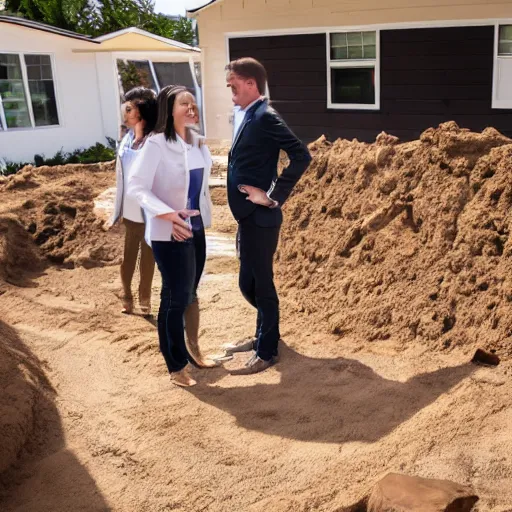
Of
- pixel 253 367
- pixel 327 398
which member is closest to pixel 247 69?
pixel 253 367

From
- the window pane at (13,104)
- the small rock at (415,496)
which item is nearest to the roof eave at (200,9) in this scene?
the window pane at (13,104)

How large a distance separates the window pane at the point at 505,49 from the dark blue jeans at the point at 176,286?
23.8 ft

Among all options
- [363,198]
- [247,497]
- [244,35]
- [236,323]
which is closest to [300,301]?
[236,323]

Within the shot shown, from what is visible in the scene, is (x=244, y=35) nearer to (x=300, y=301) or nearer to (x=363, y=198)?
(x=363, y=198)

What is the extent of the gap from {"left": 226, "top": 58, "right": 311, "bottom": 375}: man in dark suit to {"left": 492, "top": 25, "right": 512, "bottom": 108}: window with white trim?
6.63m

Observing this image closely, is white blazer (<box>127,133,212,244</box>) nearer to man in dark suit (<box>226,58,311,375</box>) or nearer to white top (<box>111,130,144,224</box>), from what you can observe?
man in dark suit (<box>226,58,311,375</box>)

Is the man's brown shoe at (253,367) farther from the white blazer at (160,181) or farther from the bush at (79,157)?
the bush at (79,157)

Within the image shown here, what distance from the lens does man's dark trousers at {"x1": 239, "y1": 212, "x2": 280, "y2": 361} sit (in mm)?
4285

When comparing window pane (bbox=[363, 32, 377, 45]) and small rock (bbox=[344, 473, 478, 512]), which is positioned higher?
window pane (bbox=[363, 32, 377, 45])

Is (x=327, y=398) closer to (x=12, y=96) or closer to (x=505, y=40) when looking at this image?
(x=505, y=40)

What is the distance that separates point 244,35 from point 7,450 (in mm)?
10036

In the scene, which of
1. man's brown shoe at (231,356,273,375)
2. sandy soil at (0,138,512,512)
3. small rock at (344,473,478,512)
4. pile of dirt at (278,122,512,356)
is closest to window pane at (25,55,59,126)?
pile of dirt at (278,122,512,356)

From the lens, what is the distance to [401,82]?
1056cm

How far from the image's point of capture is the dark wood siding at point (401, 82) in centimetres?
983
